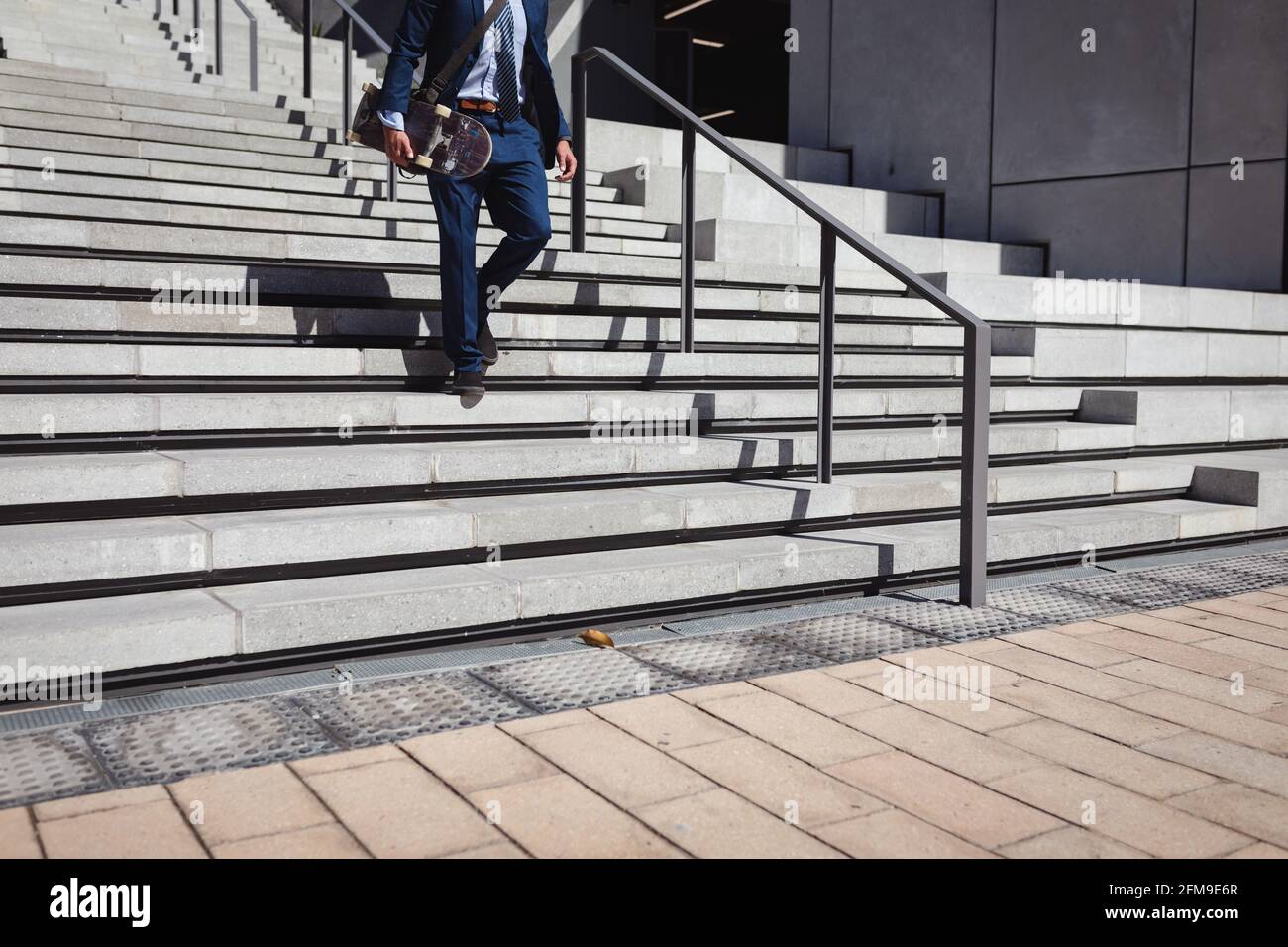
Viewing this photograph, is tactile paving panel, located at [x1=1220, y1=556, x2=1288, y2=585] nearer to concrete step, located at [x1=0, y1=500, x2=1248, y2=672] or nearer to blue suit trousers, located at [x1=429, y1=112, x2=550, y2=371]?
concrete step, located at [x1=0, y1=500, x2=1248, y2=672]

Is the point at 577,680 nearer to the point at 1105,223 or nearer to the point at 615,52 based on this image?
the point at 1105,223

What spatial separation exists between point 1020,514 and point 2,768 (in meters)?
3.81

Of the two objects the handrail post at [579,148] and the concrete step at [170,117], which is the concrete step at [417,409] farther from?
the concrete step at [170,117]

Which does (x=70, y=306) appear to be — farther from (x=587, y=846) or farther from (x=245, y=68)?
(x=245, y=68)

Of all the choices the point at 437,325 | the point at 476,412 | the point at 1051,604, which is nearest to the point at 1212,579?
the point at 1051,604

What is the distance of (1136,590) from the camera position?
431cm

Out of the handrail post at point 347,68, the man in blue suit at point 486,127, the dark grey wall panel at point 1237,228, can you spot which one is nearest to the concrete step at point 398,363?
the man in blue suit at point 486,127

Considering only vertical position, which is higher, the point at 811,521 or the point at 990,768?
the point at 811,521

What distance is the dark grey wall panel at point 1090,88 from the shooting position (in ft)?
26.4

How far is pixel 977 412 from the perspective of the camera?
3.93 m

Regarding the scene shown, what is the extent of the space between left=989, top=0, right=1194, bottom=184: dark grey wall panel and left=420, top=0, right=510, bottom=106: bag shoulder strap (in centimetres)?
569

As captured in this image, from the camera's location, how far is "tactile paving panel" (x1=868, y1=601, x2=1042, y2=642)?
12.2 feet
